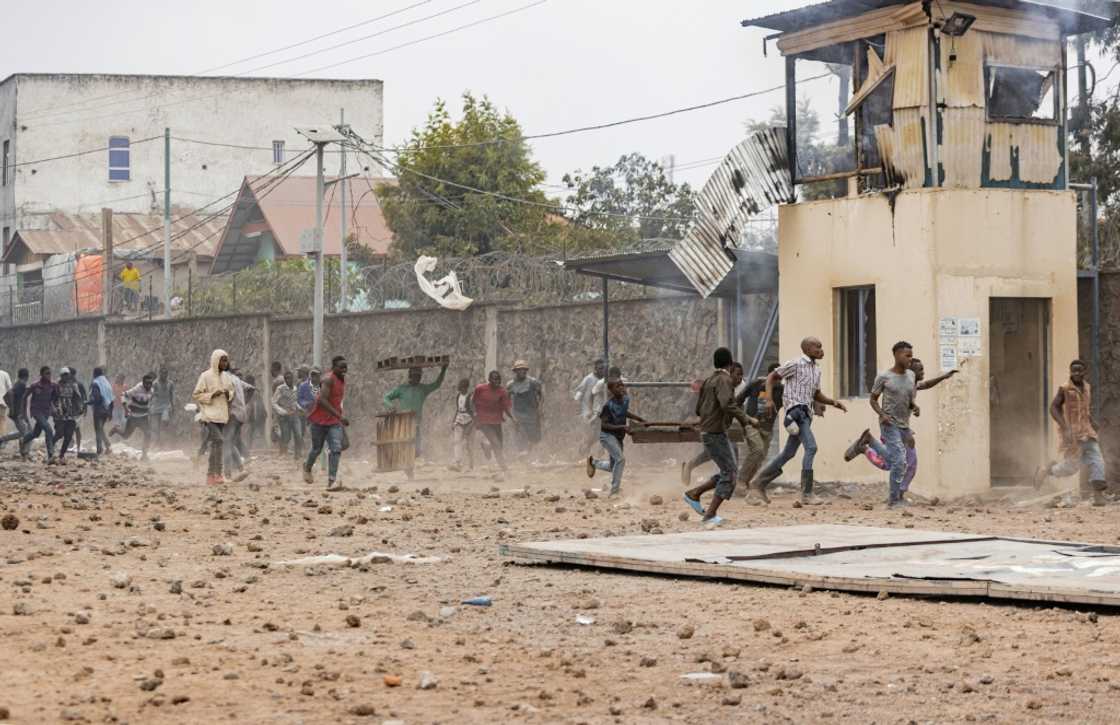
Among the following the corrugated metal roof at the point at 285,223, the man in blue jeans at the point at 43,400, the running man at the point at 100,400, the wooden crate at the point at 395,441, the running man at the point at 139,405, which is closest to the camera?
the wooden crate at the point at 395,441

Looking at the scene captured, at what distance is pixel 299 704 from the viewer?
6.50 metres

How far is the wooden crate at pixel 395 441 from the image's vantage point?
21312 millimetres

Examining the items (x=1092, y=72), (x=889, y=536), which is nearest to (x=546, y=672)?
(x=889, y=536)

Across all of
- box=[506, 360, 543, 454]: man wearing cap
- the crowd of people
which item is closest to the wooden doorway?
the crowd of people

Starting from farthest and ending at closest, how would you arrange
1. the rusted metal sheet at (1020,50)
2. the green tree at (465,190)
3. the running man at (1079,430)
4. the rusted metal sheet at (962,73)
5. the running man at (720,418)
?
1. the green tree at (465,190)
2. the rusted metal sheet at (1020,50)
3. the rusted metal sheet at (962,73)
4. the running man at (1079,430)
5. the running man at (720,418)

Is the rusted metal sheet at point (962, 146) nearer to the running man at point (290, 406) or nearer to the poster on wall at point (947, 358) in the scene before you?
the poster on wall at point (947, 358)

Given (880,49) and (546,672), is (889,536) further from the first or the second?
(880,49)

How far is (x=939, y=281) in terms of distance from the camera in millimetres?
17453

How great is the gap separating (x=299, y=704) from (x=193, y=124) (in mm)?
54861

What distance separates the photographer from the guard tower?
17531mm

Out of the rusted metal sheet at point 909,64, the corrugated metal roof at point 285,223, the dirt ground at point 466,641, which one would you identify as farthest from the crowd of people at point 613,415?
the corrugated metal roof at point 285,223

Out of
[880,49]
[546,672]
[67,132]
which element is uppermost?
[67,132]

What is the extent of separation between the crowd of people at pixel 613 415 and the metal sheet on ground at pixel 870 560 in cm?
202

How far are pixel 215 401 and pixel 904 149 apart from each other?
26.3ft
